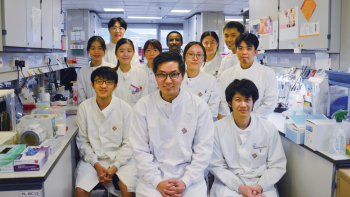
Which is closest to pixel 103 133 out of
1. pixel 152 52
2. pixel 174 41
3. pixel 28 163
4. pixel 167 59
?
pixel 28 163

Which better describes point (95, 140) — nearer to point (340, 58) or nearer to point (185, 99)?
point (185, 99)

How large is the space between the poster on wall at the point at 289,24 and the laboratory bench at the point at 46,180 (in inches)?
94.3

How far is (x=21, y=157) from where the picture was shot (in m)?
1.42

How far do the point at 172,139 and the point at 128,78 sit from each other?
46.5 inches

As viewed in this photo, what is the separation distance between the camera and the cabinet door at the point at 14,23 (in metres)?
2.14

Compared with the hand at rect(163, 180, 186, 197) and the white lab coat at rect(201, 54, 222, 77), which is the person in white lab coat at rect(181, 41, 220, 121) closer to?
the white lab coat at rect(201, 54, 222, 77)

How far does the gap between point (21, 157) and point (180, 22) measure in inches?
370

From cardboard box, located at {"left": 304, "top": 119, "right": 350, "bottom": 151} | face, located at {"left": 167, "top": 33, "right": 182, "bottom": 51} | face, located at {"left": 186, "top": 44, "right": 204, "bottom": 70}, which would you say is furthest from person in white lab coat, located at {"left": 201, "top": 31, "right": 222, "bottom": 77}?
cardboard box, located at {"left": 304, "top": 119, "right": 350, "bottom": 151}

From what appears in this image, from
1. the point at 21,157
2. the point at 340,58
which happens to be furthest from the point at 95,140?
the point at 340,58

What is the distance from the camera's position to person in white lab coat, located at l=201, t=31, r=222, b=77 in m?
2.90

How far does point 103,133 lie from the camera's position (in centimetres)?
215

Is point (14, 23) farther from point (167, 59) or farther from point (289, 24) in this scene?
point (289, 24)

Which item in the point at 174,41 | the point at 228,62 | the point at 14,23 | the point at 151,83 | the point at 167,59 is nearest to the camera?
the point at 167,59

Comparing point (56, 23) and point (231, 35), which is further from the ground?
point (56, 23)
